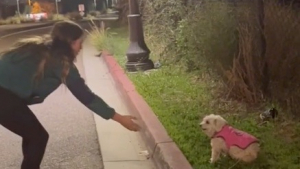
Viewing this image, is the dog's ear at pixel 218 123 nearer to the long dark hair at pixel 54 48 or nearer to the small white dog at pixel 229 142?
the small white dog at pixel 229 142

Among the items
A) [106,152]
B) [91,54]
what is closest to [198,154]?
[106,152]

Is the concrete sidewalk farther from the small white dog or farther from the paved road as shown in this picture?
the small white dog

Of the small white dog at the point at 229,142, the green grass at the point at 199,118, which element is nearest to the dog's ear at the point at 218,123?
the small white dog at the point at 229,142

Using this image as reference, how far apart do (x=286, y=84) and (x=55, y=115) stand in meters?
3.40

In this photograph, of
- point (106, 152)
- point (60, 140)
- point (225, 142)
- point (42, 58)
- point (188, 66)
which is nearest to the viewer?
point (42, 58)

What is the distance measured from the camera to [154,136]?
17.9 ft

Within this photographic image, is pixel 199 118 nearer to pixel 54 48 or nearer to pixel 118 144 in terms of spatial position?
pixel 118 144

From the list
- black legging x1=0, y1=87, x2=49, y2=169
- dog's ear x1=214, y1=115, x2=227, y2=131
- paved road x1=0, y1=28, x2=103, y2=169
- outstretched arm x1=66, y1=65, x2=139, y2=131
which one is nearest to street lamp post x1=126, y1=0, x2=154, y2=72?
paved road x1=0, y1=28, x2=103, y2=169

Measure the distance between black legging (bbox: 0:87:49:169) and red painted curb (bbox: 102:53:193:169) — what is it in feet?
3.86

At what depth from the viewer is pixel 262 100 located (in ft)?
21.6

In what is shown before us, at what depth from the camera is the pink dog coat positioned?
4.37 m

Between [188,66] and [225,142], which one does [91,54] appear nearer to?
[188,66]

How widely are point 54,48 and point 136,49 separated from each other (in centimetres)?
667

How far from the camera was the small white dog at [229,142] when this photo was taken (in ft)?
14.4
